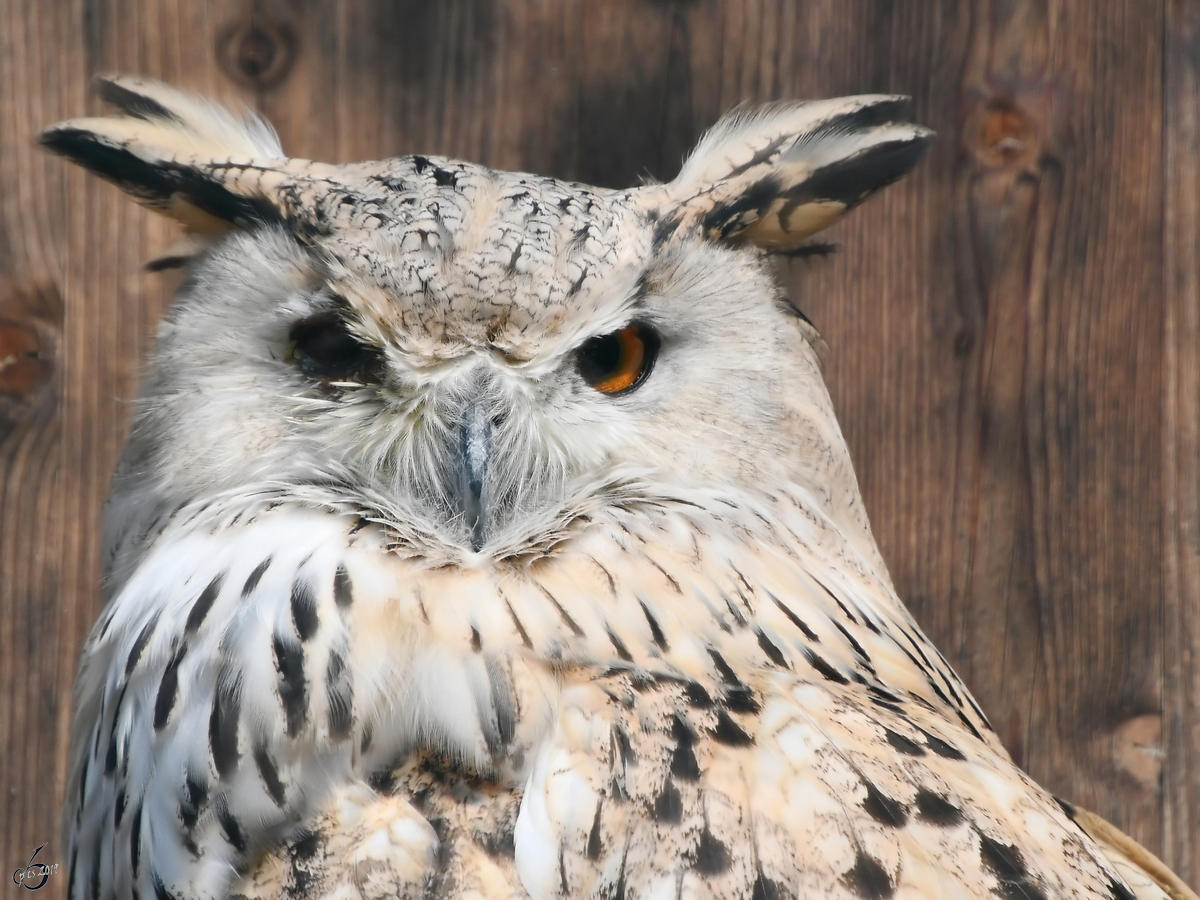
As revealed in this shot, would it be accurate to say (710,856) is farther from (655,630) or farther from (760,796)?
(655,630)

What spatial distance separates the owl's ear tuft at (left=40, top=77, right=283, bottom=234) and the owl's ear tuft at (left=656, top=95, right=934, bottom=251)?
449 millimetres

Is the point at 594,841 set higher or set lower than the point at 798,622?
lower

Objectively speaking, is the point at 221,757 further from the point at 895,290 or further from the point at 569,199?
the point at 895,290

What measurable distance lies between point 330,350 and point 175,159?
277 mm

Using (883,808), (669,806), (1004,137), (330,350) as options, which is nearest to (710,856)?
(669,806)

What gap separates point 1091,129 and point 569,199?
104cm

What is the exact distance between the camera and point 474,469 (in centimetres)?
106

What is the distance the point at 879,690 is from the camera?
108 cm

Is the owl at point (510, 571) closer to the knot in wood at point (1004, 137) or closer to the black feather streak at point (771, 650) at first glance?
the black feather streak at point (771, 650)

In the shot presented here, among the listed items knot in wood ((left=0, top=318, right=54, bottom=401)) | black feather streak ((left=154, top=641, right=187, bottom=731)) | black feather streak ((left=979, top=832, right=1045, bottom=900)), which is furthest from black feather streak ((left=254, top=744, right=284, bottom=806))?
knot in wood ((left=0, top=318, right=54, bottom=401))

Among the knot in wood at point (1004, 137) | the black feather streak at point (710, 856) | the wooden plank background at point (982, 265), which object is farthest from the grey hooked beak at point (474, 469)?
the knot in wood at point (1004, 137)

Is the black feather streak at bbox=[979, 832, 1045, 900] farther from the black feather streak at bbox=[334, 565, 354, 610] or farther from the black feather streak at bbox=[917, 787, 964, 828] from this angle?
the black feather streak at bbox=[334, 565, 354, 610]

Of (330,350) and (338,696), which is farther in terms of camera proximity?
(330,350)

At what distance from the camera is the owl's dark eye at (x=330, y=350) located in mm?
1112
